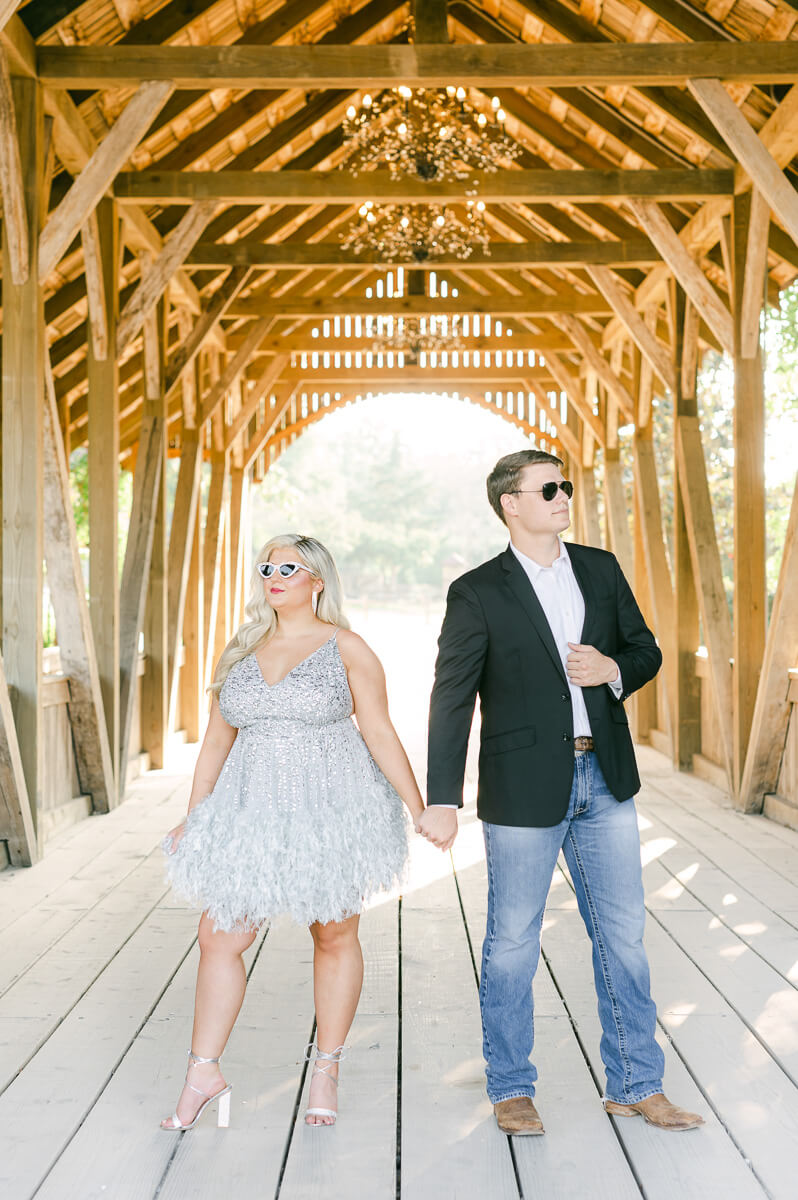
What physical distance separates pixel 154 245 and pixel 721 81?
13.1 feet

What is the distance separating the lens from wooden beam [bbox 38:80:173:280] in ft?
17.4

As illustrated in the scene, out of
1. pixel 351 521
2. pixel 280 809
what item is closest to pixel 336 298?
pixel 280 809

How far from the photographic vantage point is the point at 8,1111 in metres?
2.66

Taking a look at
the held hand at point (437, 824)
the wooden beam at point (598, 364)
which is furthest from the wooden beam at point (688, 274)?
the held hand at point (437, 824)

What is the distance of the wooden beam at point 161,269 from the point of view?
7031 millimetres

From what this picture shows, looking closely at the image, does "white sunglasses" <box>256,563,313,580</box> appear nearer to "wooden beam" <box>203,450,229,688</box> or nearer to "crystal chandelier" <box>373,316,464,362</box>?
"crystal chandelier" <box>373,316,464,362</box>

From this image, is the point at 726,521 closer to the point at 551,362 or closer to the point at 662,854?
the point at 551,362

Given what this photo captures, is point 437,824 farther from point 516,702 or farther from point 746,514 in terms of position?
point 746,514

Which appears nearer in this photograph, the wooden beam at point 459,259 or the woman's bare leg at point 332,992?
the woman's bare leg at point 332,992

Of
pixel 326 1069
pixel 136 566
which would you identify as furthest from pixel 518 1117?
pixel 136 566

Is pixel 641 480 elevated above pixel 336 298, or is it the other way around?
pixel 336 298

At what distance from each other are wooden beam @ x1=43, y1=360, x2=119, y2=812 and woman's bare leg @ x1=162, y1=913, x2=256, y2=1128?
3.47 metres

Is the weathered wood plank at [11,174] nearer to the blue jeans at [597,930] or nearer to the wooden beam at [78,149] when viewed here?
the wooden beam at [78,149]

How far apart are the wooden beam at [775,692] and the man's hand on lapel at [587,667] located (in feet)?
11.0
